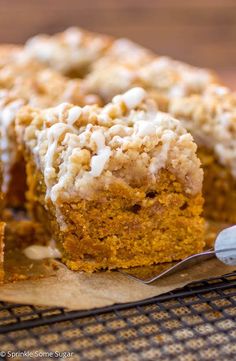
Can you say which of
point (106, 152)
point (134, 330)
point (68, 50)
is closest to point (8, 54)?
point (68, 50)

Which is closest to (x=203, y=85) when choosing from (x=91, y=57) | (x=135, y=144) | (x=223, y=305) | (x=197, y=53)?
(x=91, y=57)

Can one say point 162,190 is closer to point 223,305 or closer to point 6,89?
point 223,305

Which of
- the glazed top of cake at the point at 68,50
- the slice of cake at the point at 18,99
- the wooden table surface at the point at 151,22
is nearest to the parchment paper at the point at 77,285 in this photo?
the slice of cake at the point at 18,99

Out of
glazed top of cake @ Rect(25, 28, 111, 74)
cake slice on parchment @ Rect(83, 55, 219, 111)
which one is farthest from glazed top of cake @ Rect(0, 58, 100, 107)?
glazed top of cake @ Rect(25, 28, 111, 74)

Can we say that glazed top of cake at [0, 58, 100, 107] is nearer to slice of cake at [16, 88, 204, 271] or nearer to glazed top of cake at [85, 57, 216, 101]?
glazed top of cake at [85, 57, 216, 101]

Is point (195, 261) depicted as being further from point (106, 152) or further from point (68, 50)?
point (68, 50)

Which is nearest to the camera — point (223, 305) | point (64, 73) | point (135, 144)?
point (223, 305)
